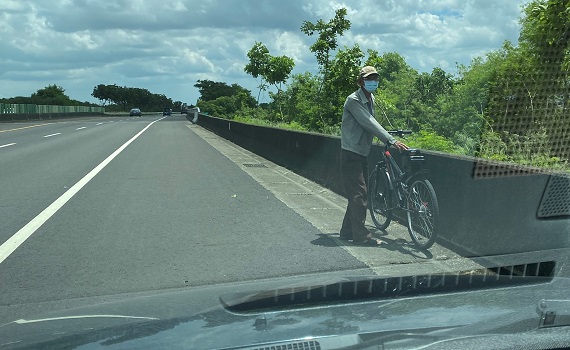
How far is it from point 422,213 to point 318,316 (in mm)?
4864

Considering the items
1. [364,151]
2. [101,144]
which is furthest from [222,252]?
[101,144]

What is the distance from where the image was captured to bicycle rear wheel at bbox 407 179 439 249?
7484 millimetres

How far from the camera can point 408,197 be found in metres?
8.15

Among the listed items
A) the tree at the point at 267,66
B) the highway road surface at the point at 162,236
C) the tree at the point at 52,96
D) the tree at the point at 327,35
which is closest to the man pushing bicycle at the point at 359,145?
the highway road surface at the point at 162,236

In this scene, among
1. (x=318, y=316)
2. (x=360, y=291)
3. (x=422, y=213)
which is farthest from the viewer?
(x=422, y=213)

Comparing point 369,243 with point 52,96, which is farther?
point 52,96

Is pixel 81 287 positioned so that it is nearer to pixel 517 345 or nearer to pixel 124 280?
pixel 124 280

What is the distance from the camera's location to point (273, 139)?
61.8ft

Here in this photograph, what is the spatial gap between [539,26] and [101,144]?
689 inches

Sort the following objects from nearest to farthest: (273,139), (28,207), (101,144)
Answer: (28,207)
(273,139)
(101,144)

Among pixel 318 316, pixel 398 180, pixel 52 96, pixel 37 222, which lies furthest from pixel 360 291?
Result: pixel 52 96

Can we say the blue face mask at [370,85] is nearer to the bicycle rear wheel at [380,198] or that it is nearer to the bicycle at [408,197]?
the bicycle at [408,197]

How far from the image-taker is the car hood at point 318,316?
8.85 feet

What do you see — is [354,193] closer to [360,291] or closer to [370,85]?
[370,85]
